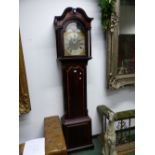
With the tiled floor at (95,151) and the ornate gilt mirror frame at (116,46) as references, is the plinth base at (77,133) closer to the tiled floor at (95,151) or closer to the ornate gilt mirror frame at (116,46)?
the tiled floor at (95,151)

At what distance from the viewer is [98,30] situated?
7.72 ft

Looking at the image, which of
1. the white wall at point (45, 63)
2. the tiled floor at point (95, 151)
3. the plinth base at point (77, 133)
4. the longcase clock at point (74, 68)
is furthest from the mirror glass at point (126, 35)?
the tiled floor at point (95, 151)

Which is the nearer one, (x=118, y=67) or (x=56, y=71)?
(x=56, y=71)

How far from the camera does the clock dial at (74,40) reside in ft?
6.77

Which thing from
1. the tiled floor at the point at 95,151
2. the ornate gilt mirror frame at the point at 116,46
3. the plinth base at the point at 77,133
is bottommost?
the tiled floor at the point at 95,151

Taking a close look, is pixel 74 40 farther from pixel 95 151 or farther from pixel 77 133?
pixel 95 151

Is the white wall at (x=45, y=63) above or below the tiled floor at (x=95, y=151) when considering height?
above

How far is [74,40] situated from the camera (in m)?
2.09

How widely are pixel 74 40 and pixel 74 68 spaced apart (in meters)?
0.35

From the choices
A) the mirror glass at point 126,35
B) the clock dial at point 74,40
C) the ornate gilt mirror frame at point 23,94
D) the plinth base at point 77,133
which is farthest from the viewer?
the mirror glass at point 126,35

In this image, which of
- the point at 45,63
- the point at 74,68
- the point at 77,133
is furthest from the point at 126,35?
the point at 77,133
